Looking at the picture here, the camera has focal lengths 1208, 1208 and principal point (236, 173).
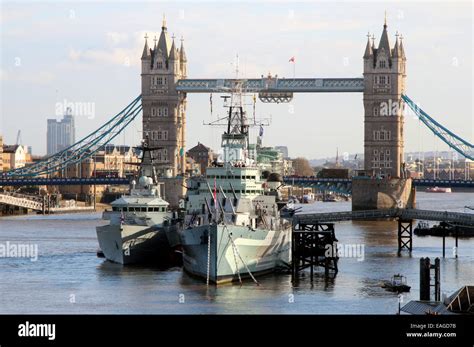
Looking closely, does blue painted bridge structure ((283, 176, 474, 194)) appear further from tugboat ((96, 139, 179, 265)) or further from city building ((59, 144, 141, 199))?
tugboat ((96, 139, 179, 265))

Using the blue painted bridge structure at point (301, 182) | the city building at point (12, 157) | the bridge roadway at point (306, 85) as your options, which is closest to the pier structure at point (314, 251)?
the blue painted bridge structure at point (301, 182)

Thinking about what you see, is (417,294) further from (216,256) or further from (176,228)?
(176,228)

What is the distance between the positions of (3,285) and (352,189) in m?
63.0

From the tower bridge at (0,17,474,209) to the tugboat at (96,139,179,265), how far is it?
1948 inches

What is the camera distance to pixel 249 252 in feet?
144

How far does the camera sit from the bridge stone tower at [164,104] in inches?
4582

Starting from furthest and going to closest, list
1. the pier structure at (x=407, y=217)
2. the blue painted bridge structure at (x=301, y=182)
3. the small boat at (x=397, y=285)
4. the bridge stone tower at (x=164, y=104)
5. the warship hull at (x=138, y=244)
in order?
the bridge stone tower at (x=164, y=104)
the blue painted bridge structure at (x=301, y=182)
the pier structure at (x=407, y=217)
the warship hull at (x=138, y=244)
the small boat at (x=397, y=285)

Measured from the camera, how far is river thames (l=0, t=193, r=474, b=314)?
37.5 meters

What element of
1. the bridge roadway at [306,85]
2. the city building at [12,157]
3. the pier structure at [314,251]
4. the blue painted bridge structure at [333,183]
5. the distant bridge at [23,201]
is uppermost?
the bridge roadway at [306,85]

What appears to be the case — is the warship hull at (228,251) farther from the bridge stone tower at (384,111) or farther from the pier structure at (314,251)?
the bridge stone tower at (384,111)

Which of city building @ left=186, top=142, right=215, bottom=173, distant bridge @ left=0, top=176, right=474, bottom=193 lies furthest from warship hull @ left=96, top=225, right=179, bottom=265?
city building @ left=186, top=142, right=215, bottom=173

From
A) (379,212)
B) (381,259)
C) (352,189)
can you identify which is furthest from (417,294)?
(352,189)

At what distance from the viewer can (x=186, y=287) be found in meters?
42.5
